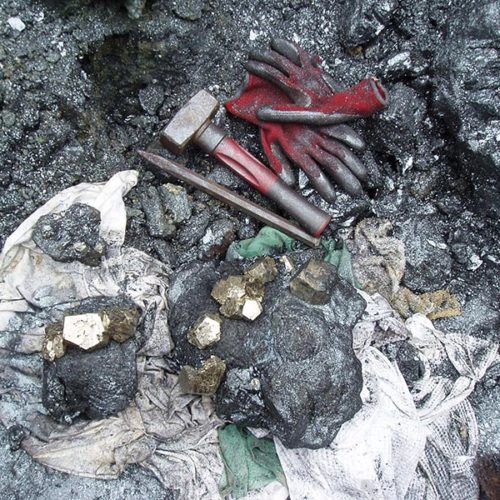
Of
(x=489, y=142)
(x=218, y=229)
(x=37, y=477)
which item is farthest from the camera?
(x=218, y=229)

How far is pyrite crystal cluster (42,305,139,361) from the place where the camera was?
73.4 inches

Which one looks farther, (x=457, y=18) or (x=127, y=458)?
(x=457, y=18)

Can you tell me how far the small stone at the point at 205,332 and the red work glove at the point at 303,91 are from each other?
0.84m

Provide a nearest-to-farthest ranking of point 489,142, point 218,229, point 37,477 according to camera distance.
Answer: point 37,477 < point 489,142 < point 218,229

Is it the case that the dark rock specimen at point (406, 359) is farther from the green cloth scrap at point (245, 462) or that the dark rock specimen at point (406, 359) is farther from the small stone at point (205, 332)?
the small stone at point (205, 332)

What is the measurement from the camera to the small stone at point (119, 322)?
6.27 ft

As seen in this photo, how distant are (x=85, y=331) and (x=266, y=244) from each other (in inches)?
31.9

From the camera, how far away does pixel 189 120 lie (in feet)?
7.11

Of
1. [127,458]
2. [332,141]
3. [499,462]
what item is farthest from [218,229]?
[499,462]

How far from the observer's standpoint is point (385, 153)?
237 centimetres

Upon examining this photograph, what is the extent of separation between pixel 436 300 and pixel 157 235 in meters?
1.20

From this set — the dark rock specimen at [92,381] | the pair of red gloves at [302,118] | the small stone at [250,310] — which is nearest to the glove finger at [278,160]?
the pair of red gloves at [302,118]

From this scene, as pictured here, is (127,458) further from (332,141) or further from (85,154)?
(332,141)

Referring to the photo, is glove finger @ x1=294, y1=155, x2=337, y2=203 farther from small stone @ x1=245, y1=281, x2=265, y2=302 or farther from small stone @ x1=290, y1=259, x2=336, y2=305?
small stone @ x1=245, y1=281, x2=265, y2=302
